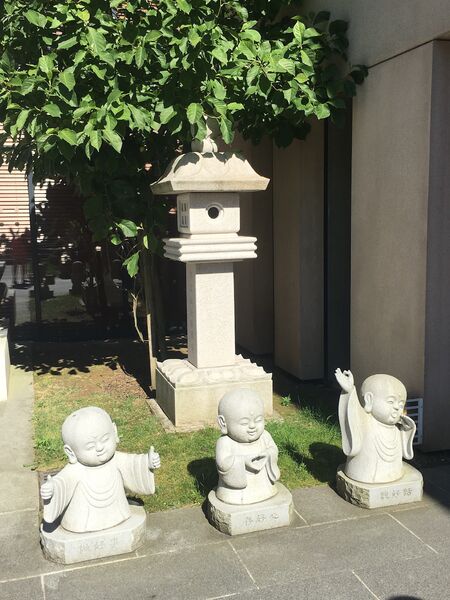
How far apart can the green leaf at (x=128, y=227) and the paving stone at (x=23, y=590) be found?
4.34 m

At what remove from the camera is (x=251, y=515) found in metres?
4.98

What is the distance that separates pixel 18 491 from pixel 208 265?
3.29 meters

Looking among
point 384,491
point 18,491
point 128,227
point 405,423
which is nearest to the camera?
point 384,491

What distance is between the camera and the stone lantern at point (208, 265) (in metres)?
7.30

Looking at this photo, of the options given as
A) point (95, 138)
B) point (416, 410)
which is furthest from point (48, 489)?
point (416, 410)

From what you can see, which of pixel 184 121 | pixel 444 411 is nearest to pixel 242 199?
pixel 184 121

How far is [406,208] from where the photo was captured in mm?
6637

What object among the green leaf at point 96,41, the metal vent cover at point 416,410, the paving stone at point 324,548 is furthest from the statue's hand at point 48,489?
the green leaf at point 96,41

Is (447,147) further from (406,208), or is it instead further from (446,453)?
(446,453)

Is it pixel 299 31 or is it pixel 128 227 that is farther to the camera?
pixel 128 227

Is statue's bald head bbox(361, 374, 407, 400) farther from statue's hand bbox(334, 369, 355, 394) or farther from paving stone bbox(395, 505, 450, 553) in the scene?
paving stone bbox(395, 505, 450, 553)

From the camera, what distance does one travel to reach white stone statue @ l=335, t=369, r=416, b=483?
5324 millimetres

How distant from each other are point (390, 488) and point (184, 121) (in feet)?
14.4

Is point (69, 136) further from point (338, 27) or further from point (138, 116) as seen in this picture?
point (338, 27)
